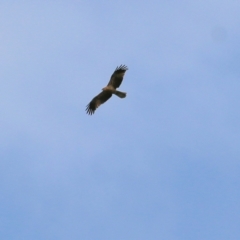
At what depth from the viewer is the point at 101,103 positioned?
5403 centimetres

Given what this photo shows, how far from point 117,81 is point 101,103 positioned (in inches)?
84.4

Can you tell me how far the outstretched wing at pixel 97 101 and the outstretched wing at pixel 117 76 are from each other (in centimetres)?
73

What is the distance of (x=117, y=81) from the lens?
52.5 metres

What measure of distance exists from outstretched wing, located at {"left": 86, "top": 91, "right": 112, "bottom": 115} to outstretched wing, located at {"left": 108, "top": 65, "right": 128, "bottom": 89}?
0.73m

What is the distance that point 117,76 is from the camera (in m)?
52.4

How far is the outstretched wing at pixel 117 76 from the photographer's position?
5244 cm

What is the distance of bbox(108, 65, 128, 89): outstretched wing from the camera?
2064 inches

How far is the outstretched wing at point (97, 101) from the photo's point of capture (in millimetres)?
53278

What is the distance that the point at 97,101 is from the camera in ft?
177

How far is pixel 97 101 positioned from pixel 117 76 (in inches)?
93.7

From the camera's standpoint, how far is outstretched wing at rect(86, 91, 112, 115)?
53.3m
